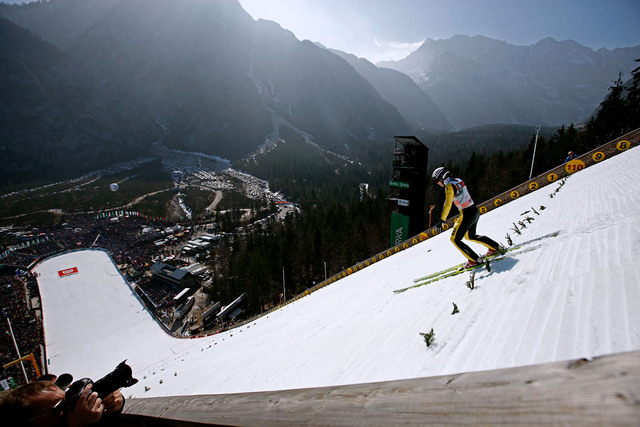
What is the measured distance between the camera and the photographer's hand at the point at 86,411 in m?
1.88

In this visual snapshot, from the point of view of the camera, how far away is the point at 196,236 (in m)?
71.4

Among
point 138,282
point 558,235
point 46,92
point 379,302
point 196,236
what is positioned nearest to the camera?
point 558,235

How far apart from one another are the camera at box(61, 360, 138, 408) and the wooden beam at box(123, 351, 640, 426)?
Answer: 0.82 metres

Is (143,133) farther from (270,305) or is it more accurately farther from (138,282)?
(270,305)

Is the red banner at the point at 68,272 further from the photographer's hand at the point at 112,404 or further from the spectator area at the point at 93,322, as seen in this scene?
the photographer's hand at the point at 112,404

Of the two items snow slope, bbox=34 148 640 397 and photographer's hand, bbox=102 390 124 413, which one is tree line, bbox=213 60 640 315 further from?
photographer's hand, bbox=102 390 124 413

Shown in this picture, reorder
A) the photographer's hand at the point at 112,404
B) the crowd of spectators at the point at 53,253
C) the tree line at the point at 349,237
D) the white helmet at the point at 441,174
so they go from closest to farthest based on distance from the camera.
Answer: the photographer's hand at the point at 112,404
the white helmet at the point at 441,174
the crowd of spectators at the point at 53,253
the tree line at the point at 349,237

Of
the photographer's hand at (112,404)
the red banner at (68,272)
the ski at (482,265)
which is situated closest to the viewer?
the photographer's hand at (112,404)

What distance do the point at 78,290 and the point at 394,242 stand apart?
130 ft

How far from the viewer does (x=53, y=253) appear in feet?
163

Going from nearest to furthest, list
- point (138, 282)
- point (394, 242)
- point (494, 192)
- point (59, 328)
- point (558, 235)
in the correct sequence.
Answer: point (558, 235) < point (394, 242) < point (59, 328) < point (494, 192) < point (138, 282)

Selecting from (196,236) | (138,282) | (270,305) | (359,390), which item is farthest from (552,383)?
(196,236)

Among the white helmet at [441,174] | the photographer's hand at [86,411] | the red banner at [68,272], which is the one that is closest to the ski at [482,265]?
the white helmet at [441,174]

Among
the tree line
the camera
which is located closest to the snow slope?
the camera
